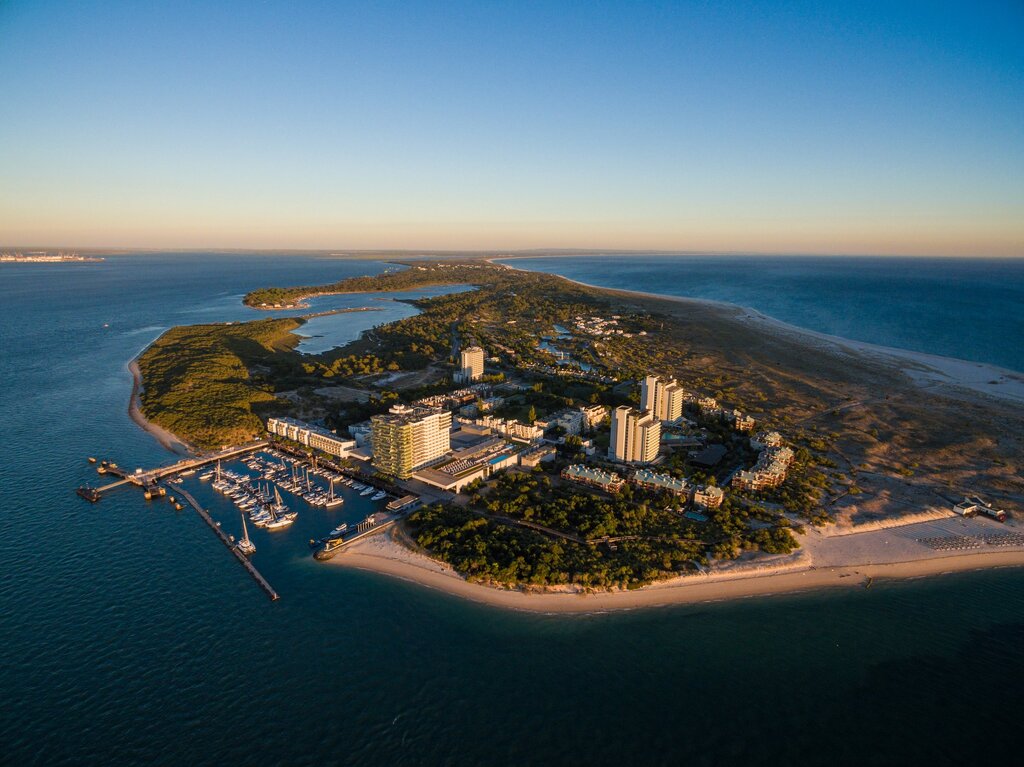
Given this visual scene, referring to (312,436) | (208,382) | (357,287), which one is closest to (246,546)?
(312,436)

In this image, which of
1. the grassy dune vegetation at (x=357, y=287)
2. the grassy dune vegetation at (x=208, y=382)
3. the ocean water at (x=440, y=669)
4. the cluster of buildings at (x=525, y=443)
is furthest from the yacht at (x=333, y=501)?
the grassy dune vegetation at (x=357, y=287)

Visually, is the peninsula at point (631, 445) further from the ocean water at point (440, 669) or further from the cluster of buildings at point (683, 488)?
the ocean water at point (440, 669)

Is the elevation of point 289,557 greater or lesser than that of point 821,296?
lesser

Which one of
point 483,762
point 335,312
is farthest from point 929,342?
point 335,312

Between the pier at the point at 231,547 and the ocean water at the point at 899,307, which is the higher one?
the ocean water at the point at 899,307

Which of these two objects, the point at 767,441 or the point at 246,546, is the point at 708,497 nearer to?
the point at 767,441

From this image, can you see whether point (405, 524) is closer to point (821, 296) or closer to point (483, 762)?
point (483, 762)
